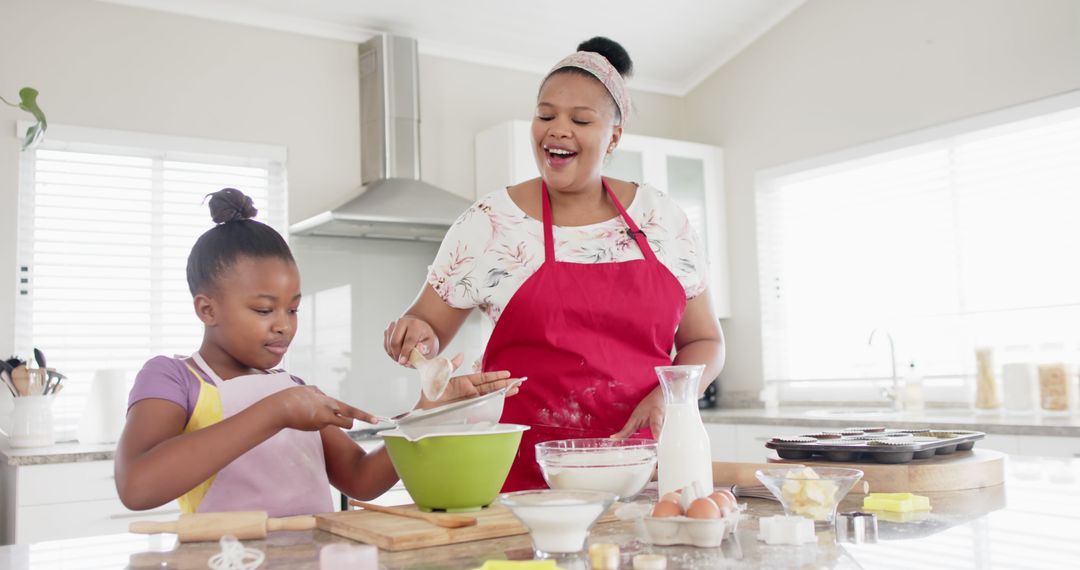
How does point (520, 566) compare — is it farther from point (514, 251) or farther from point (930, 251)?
point (930, 251)

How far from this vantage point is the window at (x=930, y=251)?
130 inches

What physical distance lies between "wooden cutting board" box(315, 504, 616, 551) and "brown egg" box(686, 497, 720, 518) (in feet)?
0.63

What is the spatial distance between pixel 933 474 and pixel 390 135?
2.85 meters

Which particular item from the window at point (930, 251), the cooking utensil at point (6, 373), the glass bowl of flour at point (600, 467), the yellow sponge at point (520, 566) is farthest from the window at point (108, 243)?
the yellow sponge at point (520, 566)

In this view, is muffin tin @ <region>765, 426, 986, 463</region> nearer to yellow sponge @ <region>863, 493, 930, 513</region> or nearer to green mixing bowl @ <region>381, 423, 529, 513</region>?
yellow sponge @ <region>863, 493, 930, 513</region>

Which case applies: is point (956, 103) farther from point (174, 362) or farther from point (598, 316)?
point (174, 362)

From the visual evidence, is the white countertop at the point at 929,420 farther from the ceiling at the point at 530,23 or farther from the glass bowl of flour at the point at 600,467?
the glass bowl of flour at the point at 600,467

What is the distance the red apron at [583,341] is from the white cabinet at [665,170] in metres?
2.18

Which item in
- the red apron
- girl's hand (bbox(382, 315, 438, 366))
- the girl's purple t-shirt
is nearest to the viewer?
the girl's purple t-shirt

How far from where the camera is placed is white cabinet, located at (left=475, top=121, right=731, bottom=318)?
12.9ft

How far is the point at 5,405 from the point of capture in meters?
3.12

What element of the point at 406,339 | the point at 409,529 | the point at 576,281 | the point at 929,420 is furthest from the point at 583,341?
the point at 929,420

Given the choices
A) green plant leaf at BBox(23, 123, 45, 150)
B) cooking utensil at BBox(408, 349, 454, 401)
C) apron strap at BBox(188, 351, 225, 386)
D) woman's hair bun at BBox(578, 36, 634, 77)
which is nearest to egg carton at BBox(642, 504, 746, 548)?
cooking utensil at BBox(408, 349, 454, 401)

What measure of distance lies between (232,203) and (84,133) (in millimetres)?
2226
